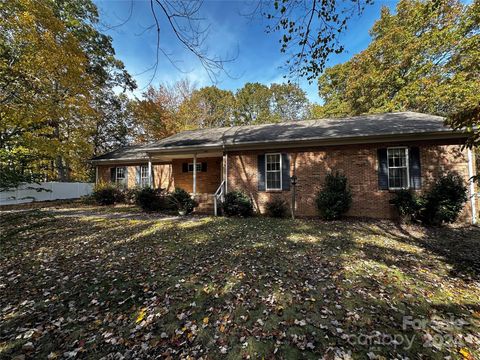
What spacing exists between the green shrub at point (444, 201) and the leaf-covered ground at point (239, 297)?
4.55ft

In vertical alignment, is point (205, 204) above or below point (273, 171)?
below

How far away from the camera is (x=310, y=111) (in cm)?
2988

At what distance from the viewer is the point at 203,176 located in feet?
44.8

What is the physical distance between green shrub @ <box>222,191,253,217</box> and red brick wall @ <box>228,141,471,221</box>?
75 cm

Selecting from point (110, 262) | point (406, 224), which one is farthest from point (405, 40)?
point (110, 262)

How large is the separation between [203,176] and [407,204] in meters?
10.3

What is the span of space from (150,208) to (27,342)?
865cm

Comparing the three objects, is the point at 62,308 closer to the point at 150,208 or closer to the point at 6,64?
the point at 150,208

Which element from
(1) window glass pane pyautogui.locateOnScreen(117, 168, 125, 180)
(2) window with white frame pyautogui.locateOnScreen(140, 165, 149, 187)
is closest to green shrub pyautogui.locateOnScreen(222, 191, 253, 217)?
(2) window with white frame pyautogui.locateOnScreen(140, 165, 149, 187)

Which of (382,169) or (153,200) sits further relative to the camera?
(153,200)

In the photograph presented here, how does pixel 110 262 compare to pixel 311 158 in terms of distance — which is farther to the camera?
pixel 311 158

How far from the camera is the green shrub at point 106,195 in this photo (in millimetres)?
13578

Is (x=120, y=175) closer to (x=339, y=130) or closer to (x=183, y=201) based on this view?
(x=183, y=201)

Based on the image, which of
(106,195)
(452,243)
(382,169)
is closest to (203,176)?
(106,195)
